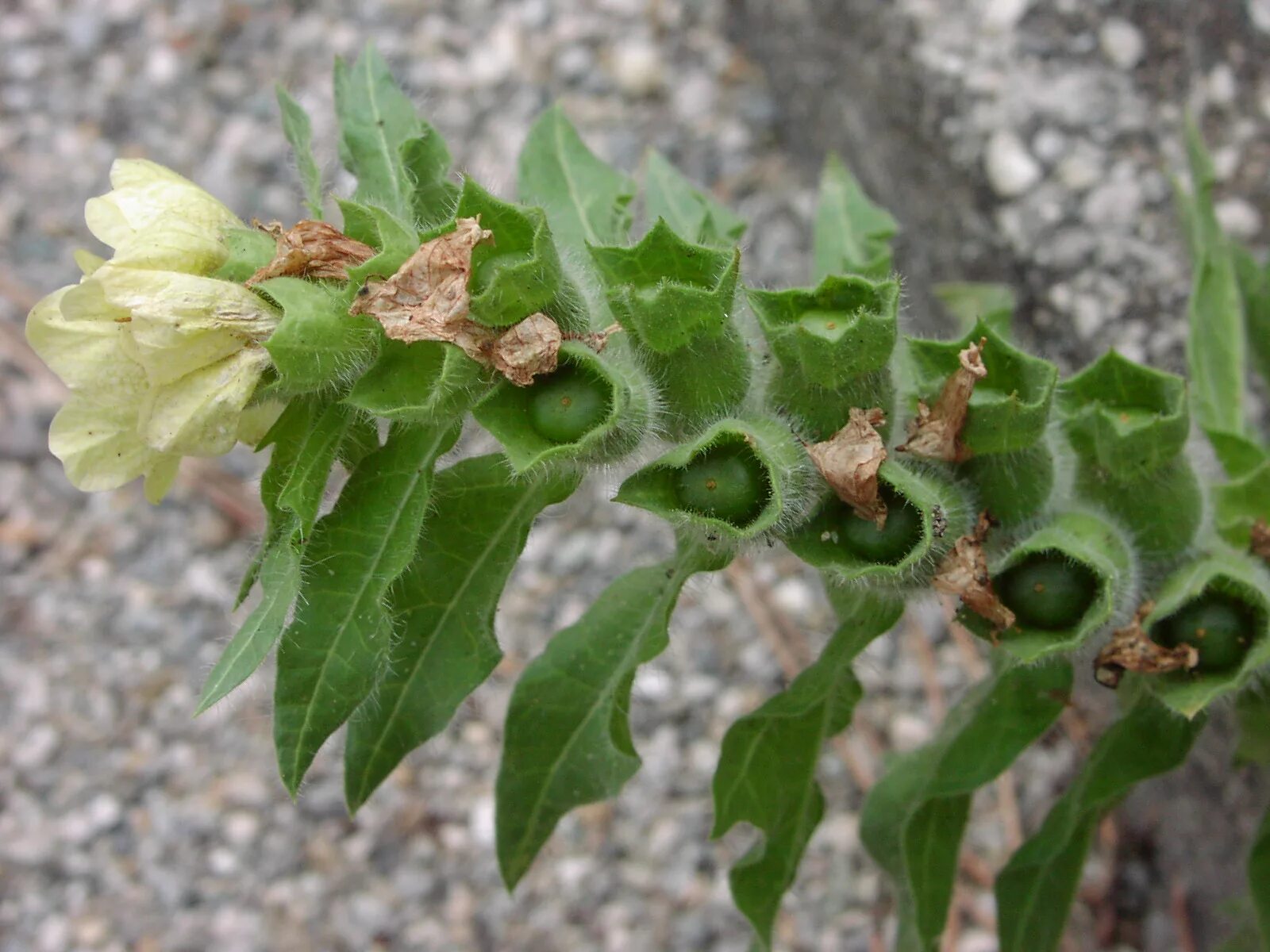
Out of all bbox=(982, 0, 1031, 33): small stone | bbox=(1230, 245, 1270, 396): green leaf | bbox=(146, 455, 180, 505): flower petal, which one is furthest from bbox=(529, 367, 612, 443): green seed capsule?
bbox=(982, 0, 1031, 33): small stone

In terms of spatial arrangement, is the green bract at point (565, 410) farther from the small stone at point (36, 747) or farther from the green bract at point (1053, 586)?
the small stone at point (36, 747)

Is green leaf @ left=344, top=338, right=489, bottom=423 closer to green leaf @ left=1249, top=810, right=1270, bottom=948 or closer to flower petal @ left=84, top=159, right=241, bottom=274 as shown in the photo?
flower petal @ left=84, top=159, right=241, bottom=274

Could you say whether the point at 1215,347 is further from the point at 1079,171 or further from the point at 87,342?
the point at 87,342

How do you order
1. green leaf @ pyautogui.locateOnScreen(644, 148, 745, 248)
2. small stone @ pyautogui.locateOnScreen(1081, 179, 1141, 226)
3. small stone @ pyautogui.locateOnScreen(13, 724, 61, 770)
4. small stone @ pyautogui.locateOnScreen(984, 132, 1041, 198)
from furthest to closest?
small stone @ pyautogui.locateOnScreen(13, 724, 61, 770)
small stone @ pyautogui.locateOnScreen(984, 132, 1041, 198)
small stone @ pyautogui.locateOnScreen(1081, 179, 1141, 226)
green leaf @ pyautogui.locateOnScreen(644, 148, 745, 248)

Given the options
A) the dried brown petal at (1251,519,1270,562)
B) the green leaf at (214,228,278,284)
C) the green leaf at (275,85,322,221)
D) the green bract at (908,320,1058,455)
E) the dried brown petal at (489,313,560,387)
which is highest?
the green leaf at (275,85,322,221)

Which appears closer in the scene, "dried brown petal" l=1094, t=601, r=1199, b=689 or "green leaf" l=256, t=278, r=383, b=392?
"green leaf" l=256, t=278, r=383, b=392

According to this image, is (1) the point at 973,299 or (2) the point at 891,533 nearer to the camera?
(2) the point at 891,533

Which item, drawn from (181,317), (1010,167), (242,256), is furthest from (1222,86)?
(181,317)

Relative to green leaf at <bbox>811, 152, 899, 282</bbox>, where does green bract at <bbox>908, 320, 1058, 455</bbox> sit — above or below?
above
